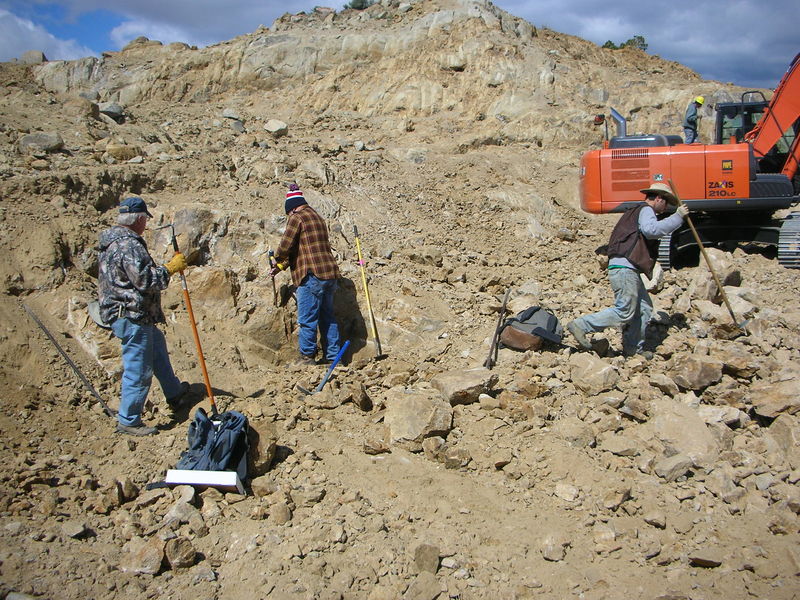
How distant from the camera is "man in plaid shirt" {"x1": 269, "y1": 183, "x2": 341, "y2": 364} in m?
5.52

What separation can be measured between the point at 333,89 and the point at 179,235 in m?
7.73

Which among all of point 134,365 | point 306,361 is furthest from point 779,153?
point 134,365

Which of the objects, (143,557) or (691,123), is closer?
(143,557)

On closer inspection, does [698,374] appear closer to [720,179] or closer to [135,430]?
[720,179]

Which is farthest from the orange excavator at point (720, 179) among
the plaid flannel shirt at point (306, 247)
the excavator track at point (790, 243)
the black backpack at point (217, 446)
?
the black backpack at point (217, 446)

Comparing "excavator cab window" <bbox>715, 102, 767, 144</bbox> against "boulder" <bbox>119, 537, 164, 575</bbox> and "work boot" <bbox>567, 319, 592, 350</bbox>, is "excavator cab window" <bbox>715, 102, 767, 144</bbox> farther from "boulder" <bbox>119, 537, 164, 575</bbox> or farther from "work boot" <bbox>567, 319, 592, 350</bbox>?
"boulder" <bbox>119, 537, 164, 575</bbox>

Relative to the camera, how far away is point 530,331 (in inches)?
217

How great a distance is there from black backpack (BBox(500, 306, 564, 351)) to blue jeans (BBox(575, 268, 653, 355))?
10.7 inches

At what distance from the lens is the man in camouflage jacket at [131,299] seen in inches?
162

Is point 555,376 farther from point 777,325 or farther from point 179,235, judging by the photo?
point 179,235

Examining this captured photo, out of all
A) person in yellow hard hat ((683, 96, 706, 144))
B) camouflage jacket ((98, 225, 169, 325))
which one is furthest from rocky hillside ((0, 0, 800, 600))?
person in yellow hard hat ((683, 96, 706, 144))

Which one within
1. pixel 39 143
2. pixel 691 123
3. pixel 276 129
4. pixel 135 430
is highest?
pixel 276 129

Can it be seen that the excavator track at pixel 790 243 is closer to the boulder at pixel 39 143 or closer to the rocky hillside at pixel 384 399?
the rocky hillside at pixel 384 399

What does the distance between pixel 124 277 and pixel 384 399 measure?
2.32 m
